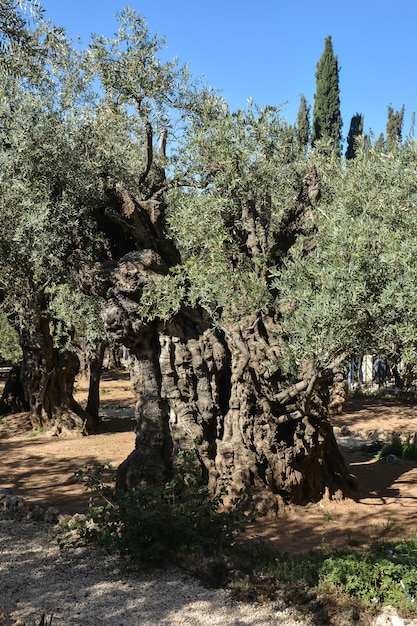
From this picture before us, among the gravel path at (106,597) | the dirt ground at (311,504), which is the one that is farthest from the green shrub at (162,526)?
the dirt ground at (311,504)

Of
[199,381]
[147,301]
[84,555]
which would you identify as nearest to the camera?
[84,555]

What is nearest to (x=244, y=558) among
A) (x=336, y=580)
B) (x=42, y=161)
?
(x=336, y=580)

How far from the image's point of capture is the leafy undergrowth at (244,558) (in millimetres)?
5797

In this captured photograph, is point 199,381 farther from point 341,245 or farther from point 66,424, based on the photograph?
point 66,424

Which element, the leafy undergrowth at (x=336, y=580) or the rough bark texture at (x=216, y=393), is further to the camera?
the rough bark texture at (x=216, y=393)

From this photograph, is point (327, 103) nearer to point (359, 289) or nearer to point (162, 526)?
point (359, 289)

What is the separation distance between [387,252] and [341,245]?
0.55m

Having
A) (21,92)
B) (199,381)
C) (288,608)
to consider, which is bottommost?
(288,608)

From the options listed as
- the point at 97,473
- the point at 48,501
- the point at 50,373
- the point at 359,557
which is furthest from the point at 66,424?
the point at 359,557

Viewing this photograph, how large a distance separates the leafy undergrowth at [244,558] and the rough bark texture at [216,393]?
4.70ft

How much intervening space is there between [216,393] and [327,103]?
45144 millimetres

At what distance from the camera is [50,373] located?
604 inches

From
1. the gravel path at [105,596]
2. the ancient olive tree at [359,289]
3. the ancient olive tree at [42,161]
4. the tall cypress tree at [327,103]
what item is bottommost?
the gravel path at [105,596]

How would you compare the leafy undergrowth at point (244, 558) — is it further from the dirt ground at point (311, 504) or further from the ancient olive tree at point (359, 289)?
the ancient olive tree at point (359, 289)
